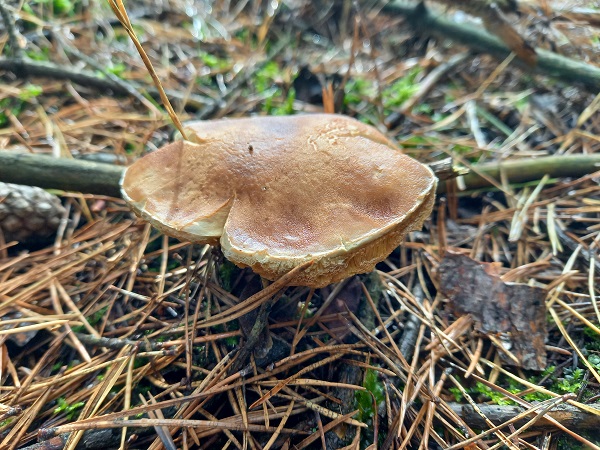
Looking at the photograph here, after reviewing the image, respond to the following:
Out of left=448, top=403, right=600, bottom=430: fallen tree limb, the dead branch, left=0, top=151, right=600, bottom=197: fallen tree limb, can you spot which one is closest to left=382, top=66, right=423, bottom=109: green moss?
left=0, top=151, right=600, bottom=197: fallen tree limb

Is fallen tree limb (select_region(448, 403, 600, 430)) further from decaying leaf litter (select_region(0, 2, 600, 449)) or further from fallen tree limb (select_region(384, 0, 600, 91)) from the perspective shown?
fallen tree limb (select_region(384, 0, 600, 91))

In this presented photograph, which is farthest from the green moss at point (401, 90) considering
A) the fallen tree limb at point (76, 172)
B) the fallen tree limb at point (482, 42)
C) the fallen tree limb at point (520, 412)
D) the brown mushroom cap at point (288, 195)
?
the fallen tree limb at point (520, 412)

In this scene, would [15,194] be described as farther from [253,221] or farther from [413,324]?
[413,324]

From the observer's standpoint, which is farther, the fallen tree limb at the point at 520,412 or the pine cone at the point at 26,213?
the pine cone at the point at 26,213

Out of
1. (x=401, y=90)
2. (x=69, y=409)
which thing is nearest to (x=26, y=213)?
(x=69, y=409)

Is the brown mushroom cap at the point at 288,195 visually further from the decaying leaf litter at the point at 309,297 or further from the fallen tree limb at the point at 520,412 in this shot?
the fallen tree limb at the point at 520,412

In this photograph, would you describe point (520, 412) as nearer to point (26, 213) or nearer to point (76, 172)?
point (76, 172)

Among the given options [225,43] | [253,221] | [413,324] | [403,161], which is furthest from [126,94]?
[413,324]
